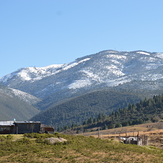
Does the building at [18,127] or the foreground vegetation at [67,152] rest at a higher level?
the building at [18,127]

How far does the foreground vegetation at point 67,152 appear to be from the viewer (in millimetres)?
47125

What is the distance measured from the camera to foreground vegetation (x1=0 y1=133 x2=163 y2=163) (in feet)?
155

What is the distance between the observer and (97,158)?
4812cm

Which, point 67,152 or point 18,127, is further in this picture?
point 18,127

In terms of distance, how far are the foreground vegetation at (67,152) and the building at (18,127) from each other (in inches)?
360

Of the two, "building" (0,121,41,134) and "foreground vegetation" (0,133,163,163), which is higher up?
"building" (0,121,41,134)

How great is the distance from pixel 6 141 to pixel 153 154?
69.0ft

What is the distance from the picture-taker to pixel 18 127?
69750 millimetres

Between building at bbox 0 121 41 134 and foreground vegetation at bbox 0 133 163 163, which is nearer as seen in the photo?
foreground vegetation at bbox 0 133 163 163

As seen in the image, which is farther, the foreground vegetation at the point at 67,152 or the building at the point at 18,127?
the building at the point at 18,127

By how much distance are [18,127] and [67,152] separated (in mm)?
21200

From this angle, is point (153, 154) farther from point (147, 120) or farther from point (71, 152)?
point (147, 120)

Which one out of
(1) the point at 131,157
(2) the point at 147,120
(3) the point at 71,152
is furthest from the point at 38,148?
(2) the point at 147,120

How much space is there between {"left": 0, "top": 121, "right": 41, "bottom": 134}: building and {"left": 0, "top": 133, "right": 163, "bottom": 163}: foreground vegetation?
9.15 meters
